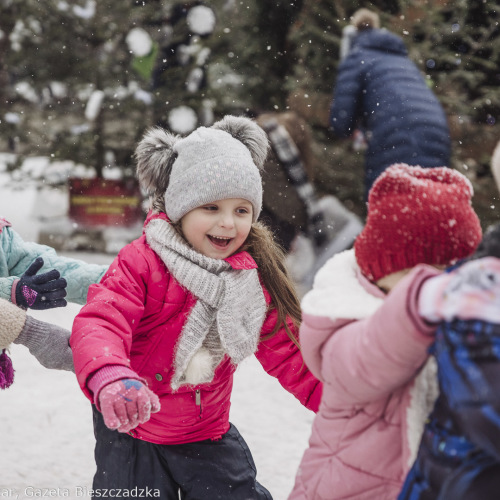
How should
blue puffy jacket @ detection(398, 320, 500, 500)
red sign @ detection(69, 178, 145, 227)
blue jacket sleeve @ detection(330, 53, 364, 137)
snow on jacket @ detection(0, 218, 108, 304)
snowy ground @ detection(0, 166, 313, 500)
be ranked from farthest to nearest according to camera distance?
red sign @ detection(69, 178, 145, 227) → blue jacket sleeve @ detection(330, 53, 364, 137) → snowy ground @ detection(0, 166, 313, 500) → snow on jacket @ detection(0, 218, 108, 304) → blue puffy jacket @ detection(398, 320, 500, 500)

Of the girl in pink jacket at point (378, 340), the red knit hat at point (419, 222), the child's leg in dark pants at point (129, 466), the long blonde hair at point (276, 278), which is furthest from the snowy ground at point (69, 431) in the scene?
the red knit hat at point (419, 222)

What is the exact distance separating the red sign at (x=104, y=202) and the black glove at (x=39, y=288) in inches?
211

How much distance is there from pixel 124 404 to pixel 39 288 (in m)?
0.95

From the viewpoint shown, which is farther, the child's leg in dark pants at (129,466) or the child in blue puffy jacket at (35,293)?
the child in blue puffy jacket at (35,293)

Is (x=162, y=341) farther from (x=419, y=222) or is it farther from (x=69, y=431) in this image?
(x=69, y=431)

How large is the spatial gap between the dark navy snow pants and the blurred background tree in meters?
4.92

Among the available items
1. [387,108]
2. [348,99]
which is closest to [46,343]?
[387,108]

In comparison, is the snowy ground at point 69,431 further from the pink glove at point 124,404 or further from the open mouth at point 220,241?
the pink glove at point 124,404

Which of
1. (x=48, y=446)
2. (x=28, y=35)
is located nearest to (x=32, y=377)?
(x=48, y=446)

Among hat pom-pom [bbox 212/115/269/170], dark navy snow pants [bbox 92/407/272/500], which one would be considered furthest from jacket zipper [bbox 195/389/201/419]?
hat pom-pom [bbox 212/115/269/170]

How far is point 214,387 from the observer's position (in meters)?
2.22

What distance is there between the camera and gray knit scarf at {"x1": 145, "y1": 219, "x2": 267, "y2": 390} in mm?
2064

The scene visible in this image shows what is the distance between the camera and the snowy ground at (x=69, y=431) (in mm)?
3082

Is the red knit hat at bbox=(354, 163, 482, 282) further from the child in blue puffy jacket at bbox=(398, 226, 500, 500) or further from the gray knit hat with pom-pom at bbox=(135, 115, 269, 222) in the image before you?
the gray knit hat with pom-pom at bbox=(135, 115, 269, 222)
